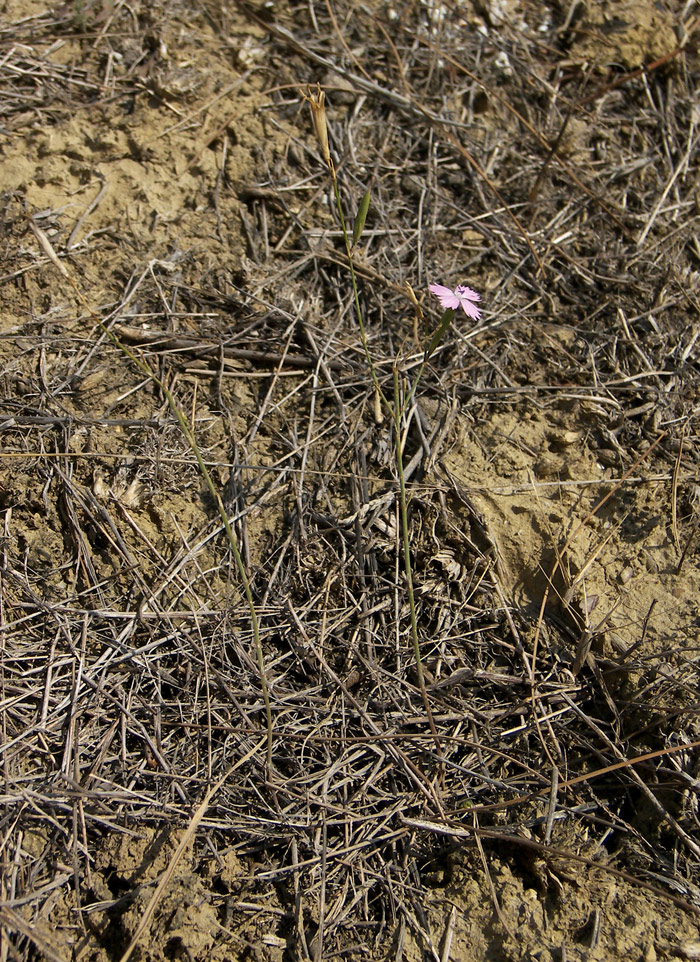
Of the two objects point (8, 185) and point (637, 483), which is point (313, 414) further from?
point (8, 185)

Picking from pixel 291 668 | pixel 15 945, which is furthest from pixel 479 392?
pixel 15 945

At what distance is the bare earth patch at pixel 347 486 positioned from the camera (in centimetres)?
159

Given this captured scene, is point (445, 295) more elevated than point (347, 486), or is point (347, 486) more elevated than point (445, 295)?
point (445, 295)

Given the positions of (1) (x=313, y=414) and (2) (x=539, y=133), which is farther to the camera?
(2) (x=539, y=133)

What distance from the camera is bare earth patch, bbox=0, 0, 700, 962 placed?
159 cm

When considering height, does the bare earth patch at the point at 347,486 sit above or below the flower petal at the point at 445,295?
below

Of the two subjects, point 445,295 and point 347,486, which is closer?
point 445,295

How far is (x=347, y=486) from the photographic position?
6.45ft

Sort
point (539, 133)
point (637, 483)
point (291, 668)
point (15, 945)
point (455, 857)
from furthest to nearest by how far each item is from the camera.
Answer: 1. point (539, 133)
2. point (637, 483)
3. point (291, 668)
4. point (455, 857)
5. point (15, 945)

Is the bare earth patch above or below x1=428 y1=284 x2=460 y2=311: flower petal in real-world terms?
below

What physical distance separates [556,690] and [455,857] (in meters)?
0.47

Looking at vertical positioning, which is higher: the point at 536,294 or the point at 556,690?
the point at 536,294

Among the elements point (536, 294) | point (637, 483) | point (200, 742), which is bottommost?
point (200, 742)

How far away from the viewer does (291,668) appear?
1.80 m
